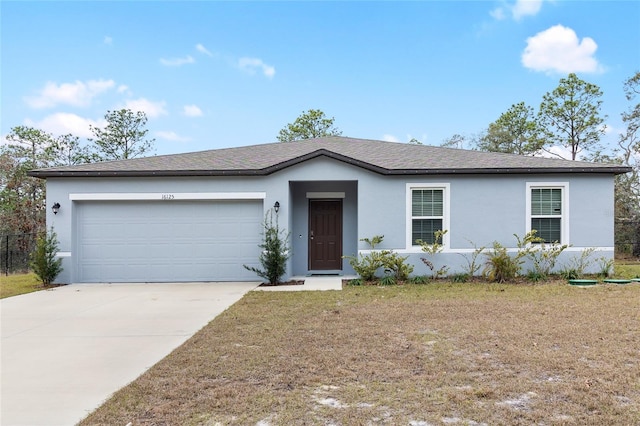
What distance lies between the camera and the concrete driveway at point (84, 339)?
3543mm

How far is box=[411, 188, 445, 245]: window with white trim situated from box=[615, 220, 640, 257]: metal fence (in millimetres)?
10727

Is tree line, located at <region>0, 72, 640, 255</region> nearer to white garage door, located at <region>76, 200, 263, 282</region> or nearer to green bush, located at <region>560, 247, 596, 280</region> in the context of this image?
green bush, located at <region>560, 247, 596, 280</region>

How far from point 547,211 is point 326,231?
631 cm

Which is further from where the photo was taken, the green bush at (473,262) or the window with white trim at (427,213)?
the window with white trim at (427,213)

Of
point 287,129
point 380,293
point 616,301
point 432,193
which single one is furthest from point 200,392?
point 287,129

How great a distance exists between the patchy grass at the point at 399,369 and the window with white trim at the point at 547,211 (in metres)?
4.00

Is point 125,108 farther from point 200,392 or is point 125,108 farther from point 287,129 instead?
point 200,392

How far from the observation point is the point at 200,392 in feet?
11.7

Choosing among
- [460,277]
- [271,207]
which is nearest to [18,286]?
[271,207]

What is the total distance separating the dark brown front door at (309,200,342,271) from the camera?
12.0 m

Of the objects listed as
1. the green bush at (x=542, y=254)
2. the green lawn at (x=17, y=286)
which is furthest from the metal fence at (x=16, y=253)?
the green bush at (x=542, y=254)

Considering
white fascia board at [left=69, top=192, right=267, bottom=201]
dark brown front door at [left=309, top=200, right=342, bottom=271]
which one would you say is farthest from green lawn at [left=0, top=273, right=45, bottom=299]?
dark brown front door at [left=309, top=200, right=342, bottom=271]

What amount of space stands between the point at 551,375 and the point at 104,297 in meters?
8.74

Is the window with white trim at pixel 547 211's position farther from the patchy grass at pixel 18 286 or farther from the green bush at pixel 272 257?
the patchy grass at pixel 18 286
